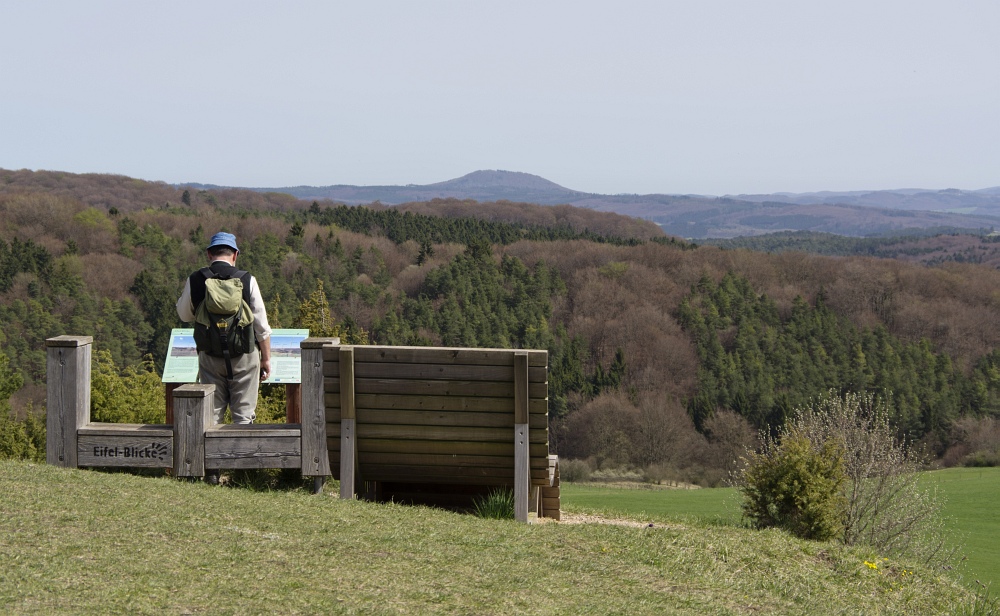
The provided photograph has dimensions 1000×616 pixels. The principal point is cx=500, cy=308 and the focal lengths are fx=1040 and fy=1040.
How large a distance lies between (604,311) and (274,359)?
104 metres

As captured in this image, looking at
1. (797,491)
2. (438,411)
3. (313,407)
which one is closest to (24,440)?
(313,407)

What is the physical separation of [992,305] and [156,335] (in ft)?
296

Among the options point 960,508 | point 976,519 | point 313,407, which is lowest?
point 960,508

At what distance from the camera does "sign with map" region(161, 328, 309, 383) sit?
9.12 meters

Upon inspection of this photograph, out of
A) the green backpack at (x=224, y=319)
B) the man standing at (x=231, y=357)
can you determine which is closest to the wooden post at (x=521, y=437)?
the man standing at (x=231, y=357)

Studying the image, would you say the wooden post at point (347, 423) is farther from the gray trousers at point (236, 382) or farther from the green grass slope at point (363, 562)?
the gray trousers at point (236, 382)

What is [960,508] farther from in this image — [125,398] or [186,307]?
[186,307]

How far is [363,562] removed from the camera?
5375 mm

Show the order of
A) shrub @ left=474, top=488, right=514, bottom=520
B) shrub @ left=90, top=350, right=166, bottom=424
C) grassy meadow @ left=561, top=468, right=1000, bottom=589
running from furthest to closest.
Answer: grassy meadow @ left=561, top=468, right=1000, bottom=589, shrub @ left=90, top=350, right=166, bottom=424, shrub @ left=474, top=488, right=514, bottom=520

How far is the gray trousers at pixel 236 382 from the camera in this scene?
7.63 m

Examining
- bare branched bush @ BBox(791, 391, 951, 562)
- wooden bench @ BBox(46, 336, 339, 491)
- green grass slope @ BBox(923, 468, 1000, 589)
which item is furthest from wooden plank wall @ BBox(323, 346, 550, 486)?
bare branched bush @ BBox(791, 391, 951, 562)

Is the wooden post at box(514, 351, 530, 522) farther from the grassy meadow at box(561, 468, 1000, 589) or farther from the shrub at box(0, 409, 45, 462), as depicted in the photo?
the shrub at box(0, 409, 45, 462)

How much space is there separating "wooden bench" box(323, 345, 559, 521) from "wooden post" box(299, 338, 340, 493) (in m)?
0.09

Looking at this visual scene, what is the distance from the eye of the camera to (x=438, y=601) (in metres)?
4.80
